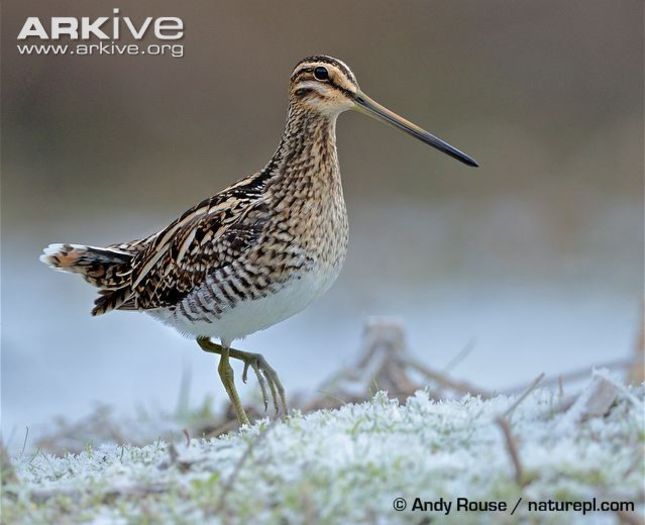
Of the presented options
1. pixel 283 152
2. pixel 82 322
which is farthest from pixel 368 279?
pixel 283 152

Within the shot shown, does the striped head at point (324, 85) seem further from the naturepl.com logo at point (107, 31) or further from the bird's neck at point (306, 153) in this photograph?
the naturepl.com logo at point (107, 31)

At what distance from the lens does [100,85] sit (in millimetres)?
8234

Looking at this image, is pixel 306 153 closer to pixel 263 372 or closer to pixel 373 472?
pixel 263 372

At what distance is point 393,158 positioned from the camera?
912 cm

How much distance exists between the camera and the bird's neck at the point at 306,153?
419cm

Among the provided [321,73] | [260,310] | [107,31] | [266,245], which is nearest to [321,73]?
[321,73]

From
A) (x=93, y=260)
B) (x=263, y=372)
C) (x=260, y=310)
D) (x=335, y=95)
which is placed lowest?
(x=263, y=372)

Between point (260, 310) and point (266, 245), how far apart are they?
22cm

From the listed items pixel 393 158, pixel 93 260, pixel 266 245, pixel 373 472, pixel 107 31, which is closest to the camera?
pixel 373 472

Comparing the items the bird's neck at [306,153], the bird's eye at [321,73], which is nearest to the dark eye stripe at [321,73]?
the bird's eye at [321,73]

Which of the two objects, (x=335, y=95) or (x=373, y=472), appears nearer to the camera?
(x=373, y=472)

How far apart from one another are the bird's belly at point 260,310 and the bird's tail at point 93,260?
0.50 meters

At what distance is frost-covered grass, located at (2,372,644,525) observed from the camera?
253cm

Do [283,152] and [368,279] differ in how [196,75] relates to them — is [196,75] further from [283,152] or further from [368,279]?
[283,152]
